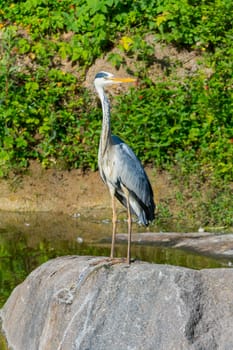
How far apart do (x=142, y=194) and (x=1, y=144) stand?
5090 mm

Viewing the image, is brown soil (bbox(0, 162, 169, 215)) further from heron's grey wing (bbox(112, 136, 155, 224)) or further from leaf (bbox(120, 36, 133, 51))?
heron's grey wing (bbox(112, 136, 155, 224))

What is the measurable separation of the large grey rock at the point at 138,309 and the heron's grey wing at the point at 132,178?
1.30 meters

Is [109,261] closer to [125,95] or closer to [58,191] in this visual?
[58,191]

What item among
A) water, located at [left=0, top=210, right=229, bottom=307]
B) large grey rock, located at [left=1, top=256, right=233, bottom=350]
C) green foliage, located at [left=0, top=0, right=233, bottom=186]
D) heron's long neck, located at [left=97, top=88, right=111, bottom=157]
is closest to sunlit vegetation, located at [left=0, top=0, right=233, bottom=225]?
green foliage, located at [left=0, top=0, right=233, bottom=186]

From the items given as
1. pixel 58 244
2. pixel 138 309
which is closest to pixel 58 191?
pixel 58 244

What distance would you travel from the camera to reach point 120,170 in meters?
8.22

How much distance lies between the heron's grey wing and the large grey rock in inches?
51.3

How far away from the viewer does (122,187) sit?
8.34m

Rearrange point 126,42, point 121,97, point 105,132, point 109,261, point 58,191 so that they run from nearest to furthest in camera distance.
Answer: point 109,261 < point 105,132 < point 58,191 < point 121,97 < point 126,42

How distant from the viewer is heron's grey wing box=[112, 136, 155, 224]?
27.0 ft

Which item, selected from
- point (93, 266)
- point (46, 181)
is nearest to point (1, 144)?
point (46, 181)

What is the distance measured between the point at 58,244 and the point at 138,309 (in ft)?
16.4

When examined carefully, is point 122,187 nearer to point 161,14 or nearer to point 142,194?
point 142,194

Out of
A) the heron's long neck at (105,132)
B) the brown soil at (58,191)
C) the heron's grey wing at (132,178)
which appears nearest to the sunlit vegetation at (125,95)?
the brown soil at (58,191)
